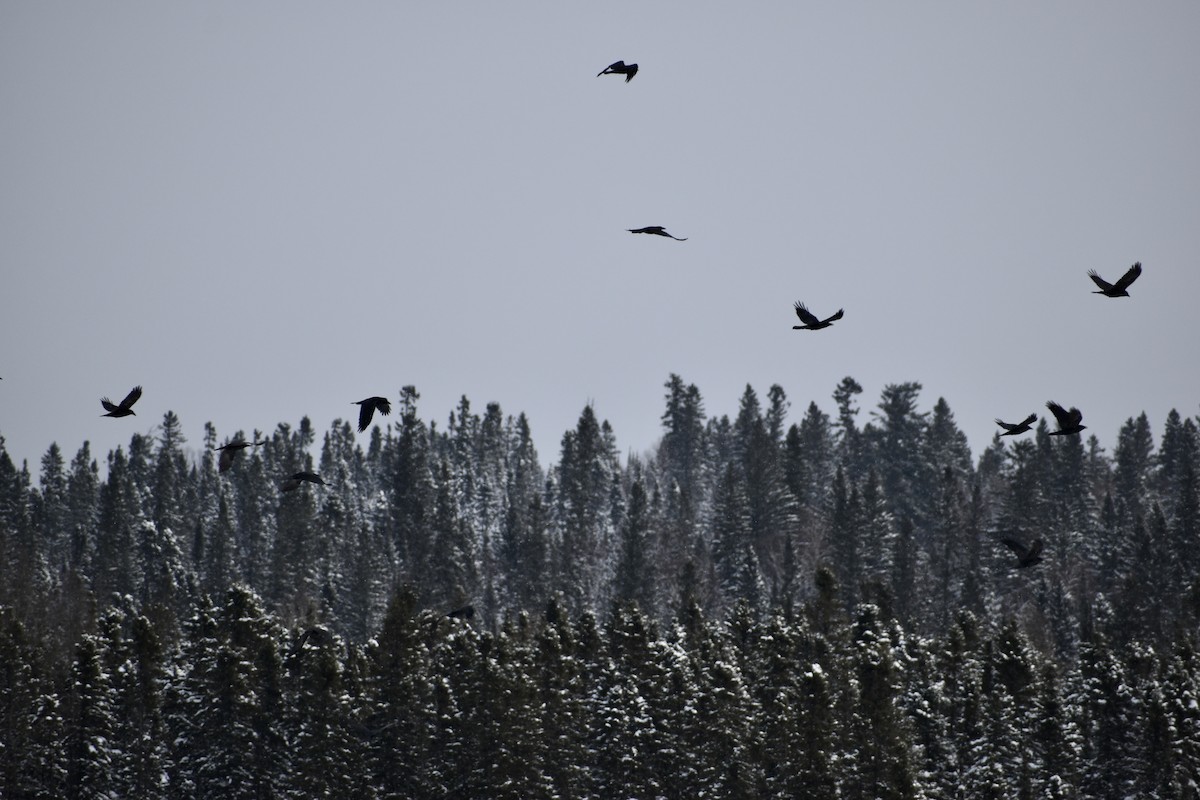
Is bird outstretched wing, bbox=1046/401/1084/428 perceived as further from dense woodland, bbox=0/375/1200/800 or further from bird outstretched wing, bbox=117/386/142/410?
dense woodland, bbox=0/375/1200/800

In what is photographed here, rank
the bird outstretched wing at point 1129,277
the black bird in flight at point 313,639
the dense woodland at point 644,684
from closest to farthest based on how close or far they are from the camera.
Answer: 1. the bird outstretched wing at point 1129,277
2. the dense woodland at point 644,684
3. the black bird in flight at point 313,639

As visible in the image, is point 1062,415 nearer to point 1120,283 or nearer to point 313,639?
point 1120,283

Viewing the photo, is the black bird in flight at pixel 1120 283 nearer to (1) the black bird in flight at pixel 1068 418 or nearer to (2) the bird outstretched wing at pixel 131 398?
(1) the black bird in flight at pixel 1068 418

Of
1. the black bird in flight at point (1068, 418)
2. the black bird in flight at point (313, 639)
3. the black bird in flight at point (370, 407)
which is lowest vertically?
the black bird in flight at point (1068, 418)

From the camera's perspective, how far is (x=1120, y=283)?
27.9m

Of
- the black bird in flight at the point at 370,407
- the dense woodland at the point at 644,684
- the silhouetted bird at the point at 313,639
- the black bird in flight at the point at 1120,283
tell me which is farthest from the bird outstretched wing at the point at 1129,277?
the silhouetted bird at the point at 313,639

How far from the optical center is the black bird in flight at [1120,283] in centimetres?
2742

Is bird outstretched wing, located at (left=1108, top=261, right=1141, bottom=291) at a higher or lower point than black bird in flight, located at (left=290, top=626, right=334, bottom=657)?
lower

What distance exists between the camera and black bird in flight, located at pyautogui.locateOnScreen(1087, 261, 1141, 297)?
90.0ft

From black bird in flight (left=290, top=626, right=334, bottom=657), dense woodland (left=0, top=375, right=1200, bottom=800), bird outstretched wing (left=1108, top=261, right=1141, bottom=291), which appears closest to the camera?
bird outstretched wing (left=1108, top=261, right=1141, bottom=291)

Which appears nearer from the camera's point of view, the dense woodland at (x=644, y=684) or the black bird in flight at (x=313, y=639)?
the dense woodland at (x=644, y=684)

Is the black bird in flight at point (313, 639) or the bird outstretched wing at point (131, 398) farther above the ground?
the black bird in flight at point (313, 639)

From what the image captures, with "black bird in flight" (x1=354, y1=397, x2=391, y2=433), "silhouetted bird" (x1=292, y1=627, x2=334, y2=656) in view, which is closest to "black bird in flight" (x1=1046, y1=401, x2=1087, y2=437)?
"black bird in flight" (x1=354, y1=397, x2=391, y2=433)

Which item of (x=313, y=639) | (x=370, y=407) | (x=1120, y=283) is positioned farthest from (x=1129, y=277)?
(x=313, y=639)
